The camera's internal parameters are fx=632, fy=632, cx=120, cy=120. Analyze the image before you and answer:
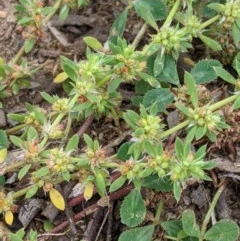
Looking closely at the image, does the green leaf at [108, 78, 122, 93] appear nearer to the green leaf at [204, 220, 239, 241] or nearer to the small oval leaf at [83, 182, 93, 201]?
the small oval leaf at [83, 182, 93, 201]

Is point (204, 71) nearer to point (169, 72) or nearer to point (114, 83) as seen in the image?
point (169, 72)

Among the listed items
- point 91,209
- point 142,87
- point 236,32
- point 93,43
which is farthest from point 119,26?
point 91,209

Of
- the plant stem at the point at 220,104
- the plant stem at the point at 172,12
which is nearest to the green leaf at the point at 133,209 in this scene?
the plant stem at the point at 220,104

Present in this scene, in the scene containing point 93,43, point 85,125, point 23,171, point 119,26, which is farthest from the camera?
point 119,26

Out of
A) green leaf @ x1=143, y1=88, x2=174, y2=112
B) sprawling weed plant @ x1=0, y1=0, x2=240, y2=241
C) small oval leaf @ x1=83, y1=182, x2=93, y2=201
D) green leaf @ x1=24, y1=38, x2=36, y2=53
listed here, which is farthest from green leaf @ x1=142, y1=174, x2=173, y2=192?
green leaf @ x1=24, y1=38, x2=36, y2=53

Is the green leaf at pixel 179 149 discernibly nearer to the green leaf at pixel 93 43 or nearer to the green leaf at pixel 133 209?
the green leaf at pixel 133 209

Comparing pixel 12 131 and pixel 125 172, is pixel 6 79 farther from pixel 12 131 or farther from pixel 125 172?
pixel 125 172
